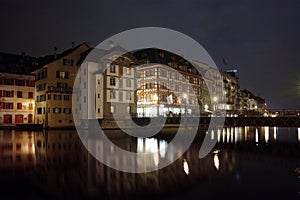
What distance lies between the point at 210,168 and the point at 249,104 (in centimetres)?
16324

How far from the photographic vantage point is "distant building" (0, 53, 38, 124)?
60.5m

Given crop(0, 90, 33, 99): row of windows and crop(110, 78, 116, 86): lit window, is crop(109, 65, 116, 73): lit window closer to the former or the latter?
crop(110, 78, 116, 86): lit window

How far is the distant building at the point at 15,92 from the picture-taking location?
6051cm

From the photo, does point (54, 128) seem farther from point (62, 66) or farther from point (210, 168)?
point (210, 168)

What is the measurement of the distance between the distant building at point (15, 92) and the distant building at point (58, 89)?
578 centimetres

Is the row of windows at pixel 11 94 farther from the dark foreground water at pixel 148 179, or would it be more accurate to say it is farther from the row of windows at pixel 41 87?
the dark foreground water at pixel 148 179

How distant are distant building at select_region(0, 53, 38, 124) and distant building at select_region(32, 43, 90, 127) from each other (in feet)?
19.0

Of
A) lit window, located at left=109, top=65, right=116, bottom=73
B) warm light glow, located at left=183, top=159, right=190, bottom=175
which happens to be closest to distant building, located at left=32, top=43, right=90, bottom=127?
lit window, located at left=109, top=65, right=116, bottom=73

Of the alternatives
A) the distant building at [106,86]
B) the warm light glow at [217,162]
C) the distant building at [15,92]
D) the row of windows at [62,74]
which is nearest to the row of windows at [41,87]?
the row of windows at [62,74]

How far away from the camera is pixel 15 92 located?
204ft

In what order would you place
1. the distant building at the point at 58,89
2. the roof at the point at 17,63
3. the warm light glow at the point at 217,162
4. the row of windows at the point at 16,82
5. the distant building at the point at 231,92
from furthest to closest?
1. the distant building at the point at 231,92
2. the roof at the point at 17,63
3. the row of windows at the point at 16,82
4. the distant building at the point at 58,89
5. the warm light glow at the point at 217,162

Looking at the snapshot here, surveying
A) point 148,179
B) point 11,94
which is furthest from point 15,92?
point 148,179

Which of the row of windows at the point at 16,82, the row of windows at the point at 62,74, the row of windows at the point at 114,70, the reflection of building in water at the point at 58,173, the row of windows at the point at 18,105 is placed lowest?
the reflection of building in water at the point at 58,173

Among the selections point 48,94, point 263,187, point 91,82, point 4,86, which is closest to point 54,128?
point 48,94
